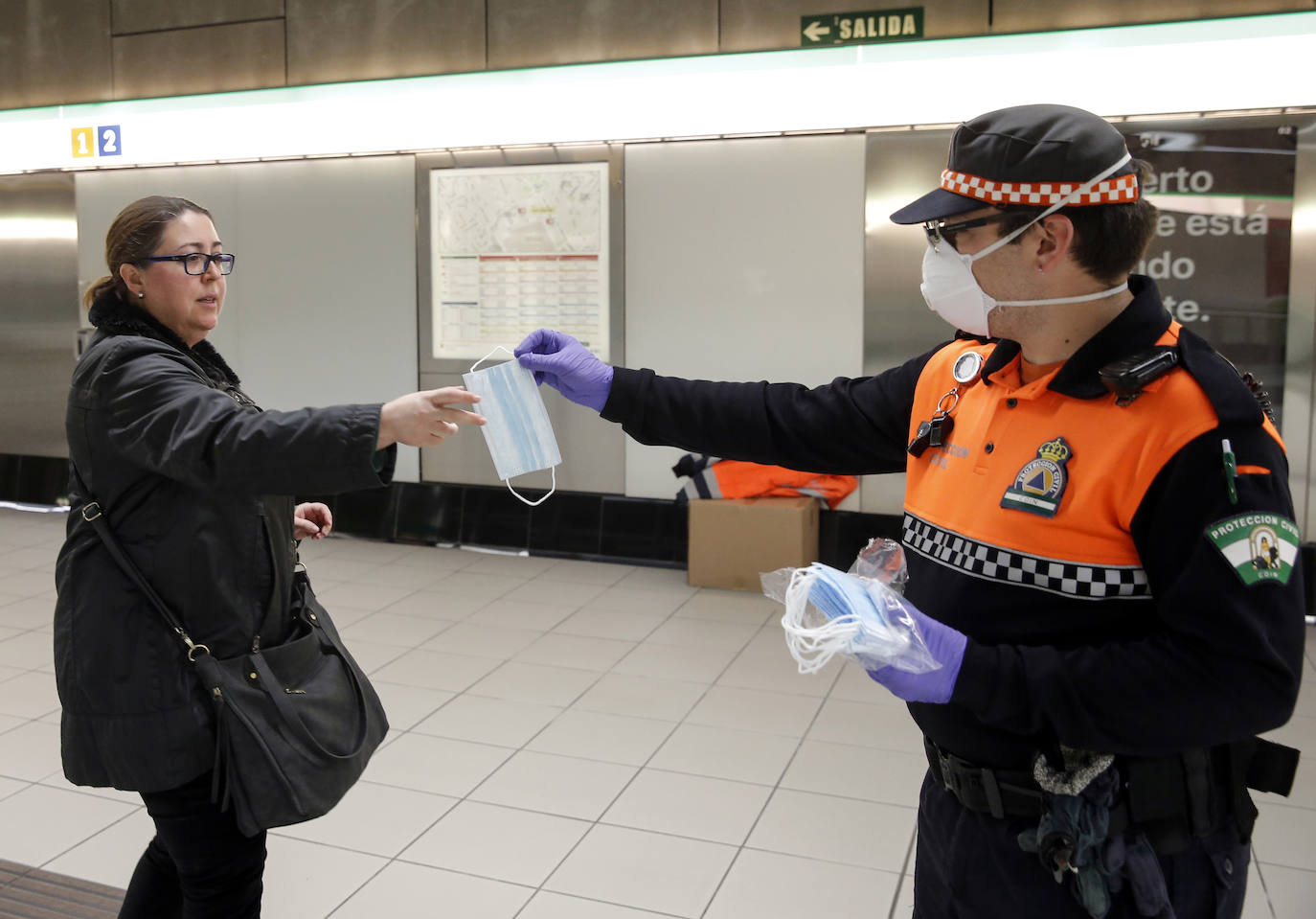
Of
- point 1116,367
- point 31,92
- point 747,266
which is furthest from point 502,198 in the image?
point 1116,367

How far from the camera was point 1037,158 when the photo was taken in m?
1.29

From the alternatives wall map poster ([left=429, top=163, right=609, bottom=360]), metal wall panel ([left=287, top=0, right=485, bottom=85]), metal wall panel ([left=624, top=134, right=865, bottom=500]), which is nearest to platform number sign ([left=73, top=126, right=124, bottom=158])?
metal wall panel ([left=287, top=0, right=485, bottom=85])

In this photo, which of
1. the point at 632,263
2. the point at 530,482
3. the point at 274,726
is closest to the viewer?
the point at 274,726

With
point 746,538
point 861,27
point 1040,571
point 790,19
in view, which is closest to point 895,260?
point 861,27

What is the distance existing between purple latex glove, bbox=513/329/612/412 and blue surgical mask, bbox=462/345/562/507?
1.3 inches

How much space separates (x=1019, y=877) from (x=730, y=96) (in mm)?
4832

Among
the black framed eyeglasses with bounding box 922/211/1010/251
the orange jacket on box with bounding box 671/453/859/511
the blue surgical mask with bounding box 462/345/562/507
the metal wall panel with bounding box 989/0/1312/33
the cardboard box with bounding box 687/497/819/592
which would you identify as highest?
the metal wall panel with bounding box 989/0/1312/33

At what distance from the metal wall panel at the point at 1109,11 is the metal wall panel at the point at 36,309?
20.2 ft

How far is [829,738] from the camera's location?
3750 mm

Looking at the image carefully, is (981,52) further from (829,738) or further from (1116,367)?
(1116,367)

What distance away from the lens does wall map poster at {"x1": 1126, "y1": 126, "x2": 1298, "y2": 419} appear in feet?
16.6

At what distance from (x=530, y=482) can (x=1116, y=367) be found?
A: 5581 mm

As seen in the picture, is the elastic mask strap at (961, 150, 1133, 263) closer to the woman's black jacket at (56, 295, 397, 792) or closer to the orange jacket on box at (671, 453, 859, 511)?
the woman's black jacket at (56, 295, 397, 792)

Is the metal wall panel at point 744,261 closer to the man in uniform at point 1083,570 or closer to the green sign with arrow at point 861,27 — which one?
the green sign with arrow at point 861,27
